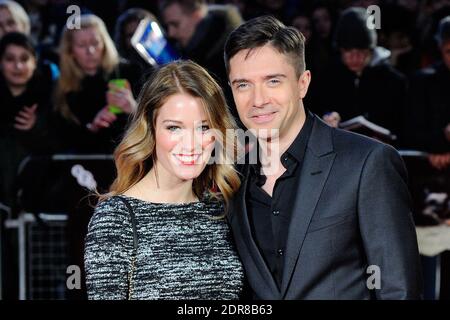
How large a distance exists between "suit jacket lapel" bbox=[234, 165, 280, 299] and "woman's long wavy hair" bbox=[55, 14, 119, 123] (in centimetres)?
250

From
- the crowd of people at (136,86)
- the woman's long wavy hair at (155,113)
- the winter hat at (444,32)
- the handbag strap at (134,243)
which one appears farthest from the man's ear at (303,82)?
the winter hat at (444,32)

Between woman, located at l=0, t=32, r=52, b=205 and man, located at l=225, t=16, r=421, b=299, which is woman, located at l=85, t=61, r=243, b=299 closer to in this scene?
man, located at l=225, t=16, r=421, b=299

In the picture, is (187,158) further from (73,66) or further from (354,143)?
(73,66)

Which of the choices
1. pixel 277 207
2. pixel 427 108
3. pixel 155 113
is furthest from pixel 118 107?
pixel 277 207

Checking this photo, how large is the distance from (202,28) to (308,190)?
2829 mm

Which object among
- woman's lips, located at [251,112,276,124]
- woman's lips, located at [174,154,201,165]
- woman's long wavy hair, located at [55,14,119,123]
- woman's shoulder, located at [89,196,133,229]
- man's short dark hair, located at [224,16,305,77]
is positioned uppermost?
woman's long wavy hair, located at [55,14,119,123]

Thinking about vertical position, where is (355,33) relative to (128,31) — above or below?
below

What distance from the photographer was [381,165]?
10.00ft

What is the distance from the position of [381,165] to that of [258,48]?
62cm

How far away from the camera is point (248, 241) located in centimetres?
314

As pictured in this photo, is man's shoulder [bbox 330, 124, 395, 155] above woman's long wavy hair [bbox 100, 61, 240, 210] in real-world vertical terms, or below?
below

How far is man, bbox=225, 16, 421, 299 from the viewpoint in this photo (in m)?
2.99

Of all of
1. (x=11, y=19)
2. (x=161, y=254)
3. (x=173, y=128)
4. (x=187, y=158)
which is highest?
(x=11, y=19)

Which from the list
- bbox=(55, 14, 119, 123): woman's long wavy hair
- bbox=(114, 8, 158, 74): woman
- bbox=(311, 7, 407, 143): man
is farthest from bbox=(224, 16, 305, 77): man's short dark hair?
bbox=(114, 8, 158, 74): woman
